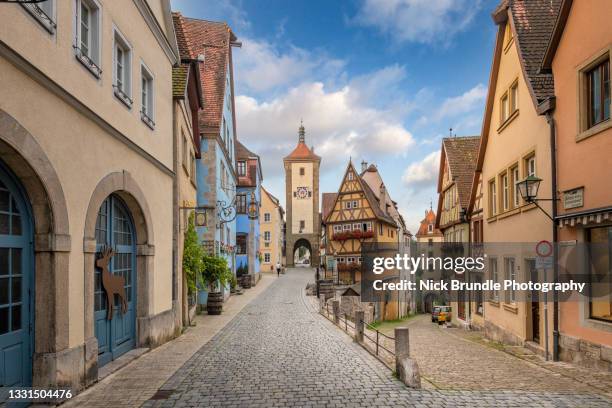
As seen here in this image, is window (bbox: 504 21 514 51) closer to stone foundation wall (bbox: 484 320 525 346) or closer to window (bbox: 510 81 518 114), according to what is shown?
window (bbox: 510 81 518 114)

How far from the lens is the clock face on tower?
234ft

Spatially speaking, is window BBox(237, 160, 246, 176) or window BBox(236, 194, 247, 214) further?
window BBox(237, 160, 246, 176)

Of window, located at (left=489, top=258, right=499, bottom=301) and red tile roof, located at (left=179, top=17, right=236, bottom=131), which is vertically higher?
red tile roof, located at (left=179, top=17, right=236, bottom=131)

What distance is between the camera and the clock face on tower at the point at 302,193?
7138 cm

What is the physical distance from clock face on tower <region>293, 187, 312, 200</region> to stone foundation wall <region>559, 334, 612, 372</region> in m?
60.4

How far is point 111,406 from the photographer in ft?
23.3

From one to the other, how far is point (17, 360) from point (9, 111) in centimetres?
290

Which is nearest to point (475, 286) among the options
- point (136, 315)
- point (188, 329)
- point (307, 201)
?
point (188, 329)

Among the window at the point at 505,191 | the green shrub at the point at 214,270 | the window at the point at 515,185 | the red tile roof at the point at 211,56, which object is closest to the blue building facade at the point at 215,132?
the red tile roof at the point at 211,56

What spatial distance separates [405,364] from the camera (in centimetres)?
845

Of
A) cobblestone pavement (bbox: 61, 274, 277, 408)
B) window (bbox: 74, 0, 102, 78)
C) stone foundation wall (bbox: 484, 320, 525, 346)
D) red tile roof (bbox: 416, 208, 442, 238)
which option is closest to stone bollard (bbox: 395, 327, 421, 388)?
cobblestone pavement (bbox: 61, 274, 277, 408)

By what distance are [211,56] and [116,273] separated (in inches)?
689

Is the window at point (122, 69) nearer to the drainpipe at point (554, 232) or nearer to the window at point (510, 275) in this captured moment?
the drainpipe at point (554, 232)

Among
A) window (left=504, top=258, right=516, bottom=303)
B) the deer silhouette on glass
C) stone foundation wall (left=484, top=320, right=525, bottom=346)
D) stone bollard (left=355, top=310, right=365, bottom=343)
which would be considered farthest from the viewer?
window (left=504, top=258, right=516, bottom=303)
